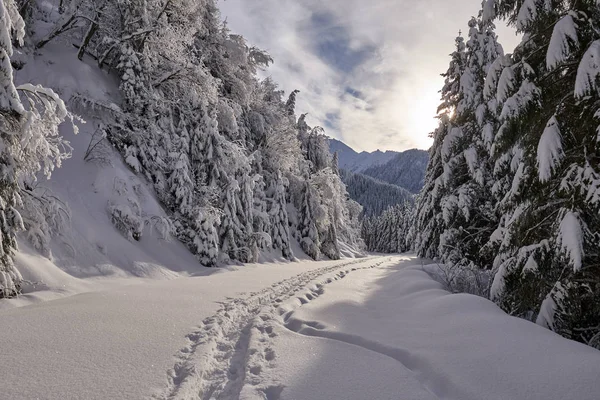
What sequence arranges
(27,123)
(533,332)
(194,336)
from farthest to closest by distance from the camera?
(27,123) → (194,336) → (533,332)

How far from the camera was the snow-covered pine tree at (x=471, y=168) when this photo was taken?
12.9 meters

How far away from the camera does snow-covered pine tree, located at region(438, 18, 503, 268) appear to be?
12.9 m

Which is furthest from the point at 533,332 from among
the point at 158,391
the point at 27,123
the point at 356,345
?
the point at 27,123

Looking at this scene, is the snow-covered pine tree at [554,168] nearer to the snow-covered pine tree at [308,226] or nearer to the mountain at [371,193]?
the snow-covered pine tree at [308,226]

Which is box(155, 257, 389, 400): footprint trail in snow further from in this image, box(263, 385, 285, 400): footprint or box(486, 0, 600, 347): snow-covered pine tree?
box(486, 0, 600, 347): snow-covered pine tree

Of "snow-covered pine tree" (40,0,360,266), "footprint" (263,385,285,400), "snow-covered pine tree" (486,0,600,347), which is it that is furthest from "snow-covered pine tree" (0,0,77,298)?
"snow-covered pine tree" (486,0,600,347)

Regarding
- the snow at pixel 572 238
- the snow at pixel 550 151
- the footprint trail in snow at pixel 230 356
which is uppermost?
the snow at pixel 550 151

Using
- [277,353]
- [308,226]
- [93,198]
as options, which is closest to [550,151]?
[277,353]

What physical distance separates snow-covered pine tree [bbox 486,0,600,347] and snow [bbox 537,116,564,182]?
12 millimetres

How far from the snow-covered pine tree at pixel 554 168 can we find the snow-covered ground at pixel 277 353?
2.86ft

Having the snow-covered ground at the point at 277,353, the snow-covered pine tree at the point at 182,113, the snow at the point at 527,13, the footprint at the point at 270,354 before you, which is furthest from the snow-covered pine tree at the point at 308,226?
the footprint at the point at 270,354

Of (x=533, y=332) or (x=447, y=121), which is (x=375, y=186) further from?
(x=533, y=332)

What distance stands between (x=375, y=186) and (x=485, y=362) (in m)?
194

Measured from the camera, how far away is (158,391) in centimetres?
303
